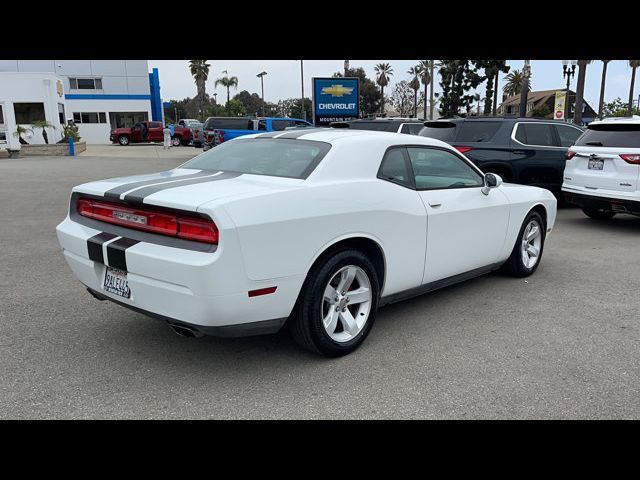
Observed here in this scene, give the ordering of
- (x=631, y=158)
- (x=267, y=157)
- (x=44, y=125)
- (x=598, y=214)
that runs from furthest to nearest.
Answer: (x=44, y=125) → (x=598, y=214) → (x=631, y=158) → (x=267, y=157)

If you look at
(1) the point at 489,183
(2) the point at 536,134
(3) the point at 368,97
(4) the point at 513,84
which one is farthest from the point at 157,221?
(4) the point at 513,84

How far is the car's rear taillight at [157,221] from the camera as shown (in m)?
3.17

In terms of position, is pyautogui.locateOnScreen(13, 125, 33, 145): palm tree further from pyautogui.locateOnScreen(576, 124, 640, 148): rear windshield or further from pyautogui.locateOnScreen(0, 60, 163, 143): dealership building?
pyautogui.locateOnScreen(576, 124, 640, 148): rear windshield

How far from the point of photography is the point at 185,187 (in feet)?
11.6

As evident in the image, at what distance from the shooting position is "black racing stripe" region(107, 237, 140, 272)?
3410 millimetres

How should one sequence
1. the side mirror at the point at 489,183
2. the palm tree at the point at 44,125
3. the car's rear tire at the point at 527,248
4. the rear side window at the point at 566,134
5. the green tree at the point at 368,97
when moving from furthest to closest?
the green tree at the point at 368,97, the palm tree at the point at 44,125, the rear side window at the point at 566,134, the car's rear tire at the point at 527,248, the side mirror at the point at 489,183

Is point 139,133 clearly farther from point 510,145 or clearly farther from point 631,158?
point 631,158

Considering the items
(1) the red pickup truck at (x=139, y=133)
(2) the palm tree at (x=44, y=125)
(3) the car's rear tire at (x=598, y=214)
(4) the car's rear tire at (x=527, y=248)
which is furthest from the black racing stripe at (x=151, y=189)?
(1) the red pickup truck at (x=139, y=133)

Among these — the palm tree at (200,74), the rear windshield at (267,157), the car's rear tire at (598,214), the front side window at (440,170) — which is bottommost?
the car's rear tire at (598,214)

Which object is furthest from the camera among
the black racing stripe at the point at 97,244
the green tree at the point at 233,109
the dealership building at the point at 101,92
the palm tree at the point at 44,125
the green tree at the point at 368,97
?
the green tree at the point at 233,109

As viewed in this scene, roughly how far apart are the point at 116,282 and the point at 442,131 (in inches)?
298

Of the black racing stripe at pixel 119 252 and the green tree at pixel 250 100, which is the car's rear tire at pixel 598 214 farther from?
the green tree at pixel 250 100
